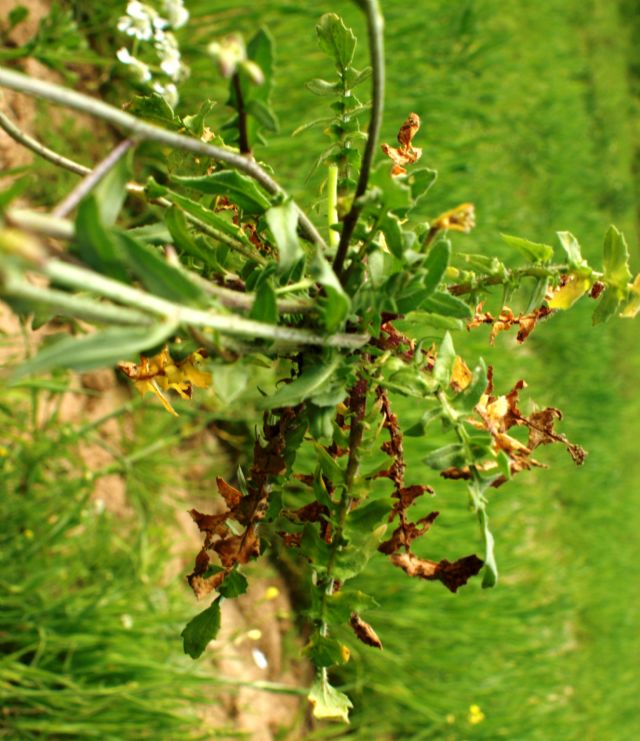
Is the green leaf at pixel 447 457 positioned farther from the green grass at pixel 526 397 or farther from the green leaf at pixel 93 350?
the green grass at pixel 526 397

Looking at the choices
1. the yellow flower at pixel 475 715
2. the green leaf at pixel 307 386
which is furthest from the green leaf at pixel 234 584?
the yellow flower at pixel 475 715

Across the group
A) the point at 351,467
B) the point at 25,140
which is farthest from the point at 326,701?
the point at 25,140

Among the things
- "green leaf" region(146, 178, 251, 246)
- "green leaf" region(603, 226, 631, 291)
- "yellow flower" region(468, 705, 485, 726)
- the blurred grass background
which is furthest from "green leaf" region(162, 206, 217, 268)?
"yellow flower" region(468, 705, 485, 726)

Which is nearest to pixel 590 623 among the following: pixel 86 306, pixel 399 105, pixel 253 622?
pixel 253 622

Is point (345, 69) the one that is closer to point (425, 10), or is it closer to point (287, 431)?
point (287, 431)

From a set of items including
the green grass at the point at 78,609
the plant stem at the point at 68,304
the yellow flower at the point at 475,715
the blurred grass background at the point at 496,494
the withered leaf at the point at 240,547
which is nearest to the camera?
the plant stem at the point at 68,304

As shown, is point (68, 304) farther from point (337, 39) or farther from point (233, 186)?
point (337, 39)

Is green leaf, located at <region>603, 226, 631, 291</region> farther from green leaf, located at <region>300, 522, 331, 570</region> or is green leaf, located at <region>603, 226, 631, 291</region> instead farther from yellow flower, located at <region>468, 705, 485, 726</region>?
yellow flower, located at <region>468, 705, 485, 726</region>
